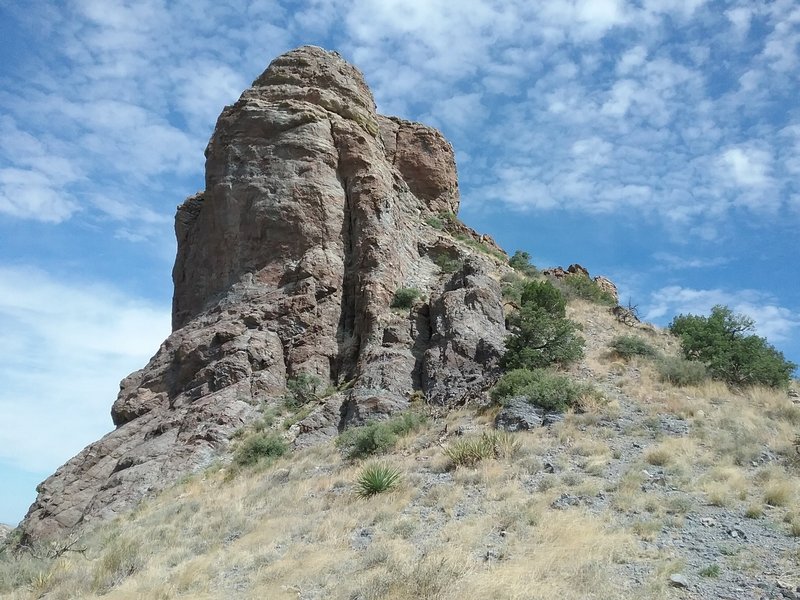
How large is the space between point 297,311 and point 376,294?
279 centimetres

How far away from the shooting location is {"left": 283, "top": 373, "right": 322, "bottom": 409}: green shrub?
755 inches

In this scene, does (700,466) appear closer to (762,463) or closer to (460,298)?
(762,463)

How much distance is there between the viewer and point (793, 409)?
15.4 m

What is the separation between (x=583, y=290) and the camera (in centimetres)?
3127

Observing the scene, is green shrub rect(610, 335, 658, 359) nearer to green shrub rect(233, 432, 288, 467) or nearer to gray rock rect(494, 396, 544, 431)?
gray rock rect(494, 396, 544, 431)

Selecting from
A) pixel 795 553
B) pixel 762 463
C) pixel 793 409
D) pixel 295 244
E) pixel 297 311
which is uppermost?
pixel 295 244

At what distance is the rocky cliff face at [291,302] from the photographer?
1794cm

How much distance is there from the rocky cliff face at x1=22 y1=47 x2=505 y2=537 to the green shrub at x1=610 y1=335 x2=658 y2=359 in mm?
4301

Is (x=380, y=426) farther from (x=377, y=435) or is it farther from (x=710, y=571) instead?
(x=710, y=571)

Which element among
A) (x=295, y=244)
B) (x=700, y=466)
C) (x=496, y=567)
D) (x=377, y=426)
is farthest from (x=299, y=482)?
(x=295, y=244)

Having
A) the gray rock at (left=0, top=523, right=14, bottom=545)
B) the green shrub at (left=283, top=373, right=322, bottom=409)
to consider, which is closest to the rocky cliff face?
the green shrub at (left=283, top=373, right=322, bottom=409)

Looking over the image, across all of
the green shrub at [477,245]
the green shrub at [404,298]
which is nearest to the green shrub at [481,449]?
the green shrub at [404,298]

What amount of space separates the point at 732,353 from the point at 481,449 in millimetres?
11437

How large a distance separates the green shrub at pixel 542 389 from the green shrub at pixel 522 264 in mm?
17528
